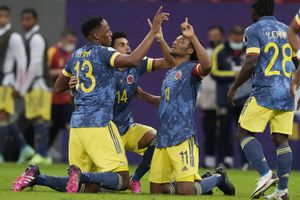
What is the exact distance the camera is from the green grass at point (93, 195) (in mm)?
11094

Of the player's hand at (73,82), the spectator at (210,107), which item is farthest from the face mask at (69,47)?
the player's hand at (73,82)

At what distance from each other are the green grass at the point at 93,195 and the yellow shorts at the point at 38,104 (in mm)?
1293

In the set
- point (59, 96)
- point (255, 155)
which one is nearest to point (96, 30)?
point (255, 155)

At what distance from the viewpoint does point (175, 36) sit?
780 inches

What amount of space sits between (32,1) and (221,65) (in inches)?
154

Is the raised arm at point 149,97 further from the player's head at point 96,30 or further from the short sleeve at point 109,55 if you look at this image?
the short sleeve at point 109,55

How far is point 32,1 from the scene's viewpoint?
20.7 m

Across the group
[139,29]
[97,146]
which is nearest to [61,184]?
[97,146]

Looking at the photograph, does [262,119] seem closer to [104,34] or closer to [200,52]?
[200,52]

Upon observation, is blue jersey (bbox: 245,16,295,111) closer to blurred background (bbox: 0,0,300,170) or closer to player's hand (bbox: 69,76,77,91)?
player's hand (bbox: 69,76,77,91)

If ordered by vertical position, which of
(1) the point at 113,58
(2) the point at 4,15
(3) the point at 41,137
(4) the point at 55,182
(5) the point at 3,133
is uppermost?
(2) the point at 4,15

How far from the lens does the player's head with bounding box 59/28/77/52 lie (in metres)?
19.8

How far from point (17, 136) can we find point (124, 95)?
687 cm

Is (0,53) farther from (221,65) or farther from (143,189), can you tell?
(143,189)
